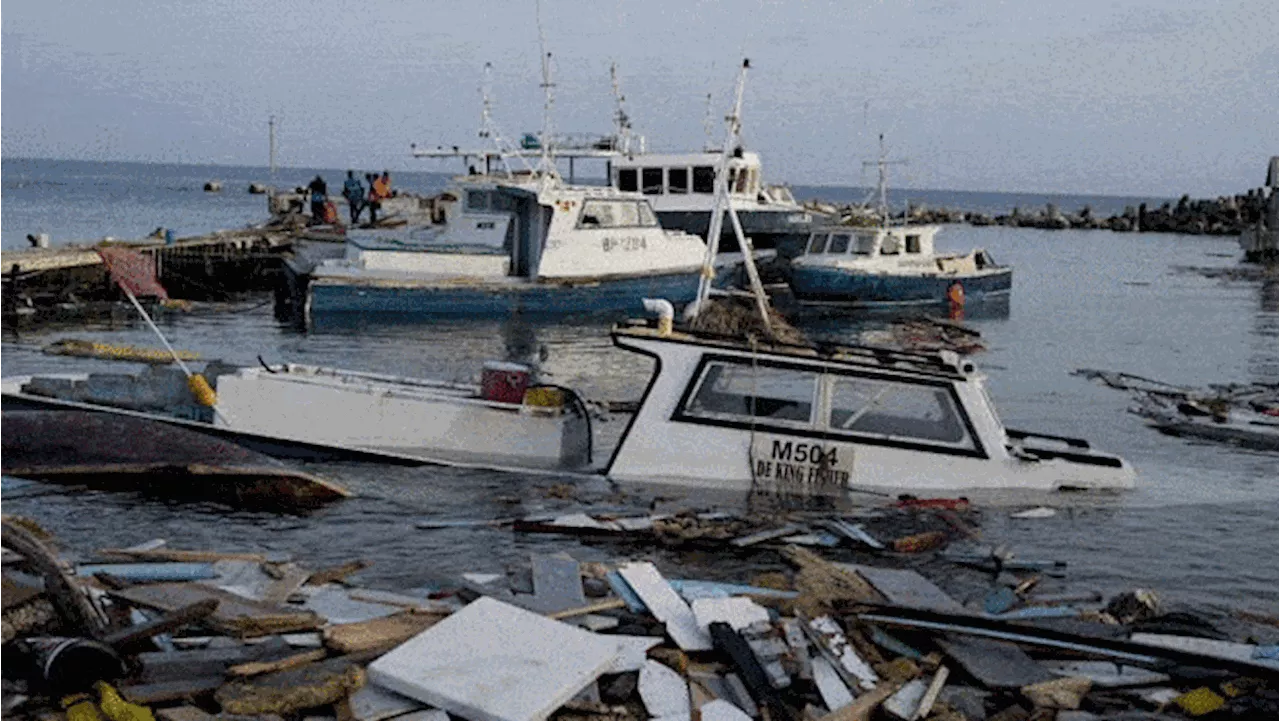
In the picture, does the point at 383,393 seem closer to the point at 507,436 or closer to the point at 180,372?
the point at 507,436

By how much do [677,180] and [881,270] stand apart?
27.2 feet

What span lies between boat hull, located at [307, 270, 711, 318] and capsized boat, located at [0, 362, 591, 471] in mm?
20356

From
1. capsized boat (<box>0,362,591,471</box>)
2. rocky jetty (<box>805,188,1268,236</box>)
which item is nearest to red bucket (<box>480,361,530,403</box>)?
capsized boat (<box>0,362,591,471</box>)

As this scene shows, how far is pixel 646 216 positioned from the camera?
3744 centimetres

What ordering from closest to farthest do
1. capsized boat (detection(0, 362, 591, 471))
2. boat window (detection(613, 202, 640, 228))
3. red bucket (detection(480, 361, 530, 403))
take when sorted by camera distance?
capsized boat (detection(0, 362, 591, 471))
red bucket (detection(480, 361, 530, 403))
boat window (detection(613, 202, 640, 228))

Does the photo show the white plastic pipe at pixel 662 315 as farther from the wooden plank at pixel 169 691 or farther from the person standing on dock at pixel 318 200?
the person standing on dock at pixel 318 200

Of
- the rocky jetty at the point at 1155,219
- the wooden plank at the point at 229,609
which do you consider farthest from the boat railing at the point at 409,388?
the rocky jetty at the point at 1155,219

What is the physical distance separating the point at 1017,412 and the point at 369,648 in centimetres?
1836

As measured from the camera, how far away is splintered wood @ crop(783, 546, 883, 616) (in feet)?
27.7

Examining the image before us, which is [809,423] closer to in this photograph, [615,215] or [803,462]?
[803,462]

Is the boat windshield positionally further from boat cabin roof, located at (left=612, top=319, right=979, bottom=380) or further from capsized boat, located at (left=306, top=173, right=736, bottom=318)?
boat cabin roof, located at (left=612, top=319, right=979, bottom=380)

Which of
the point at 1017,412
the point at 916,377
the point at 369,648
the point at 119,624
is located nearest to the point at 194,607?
the point at 119,624

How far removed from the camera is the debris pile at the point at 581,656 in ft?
21.5

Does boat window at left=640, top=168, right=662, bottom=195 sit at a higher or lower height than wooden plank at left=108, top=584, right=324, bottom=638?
higher
